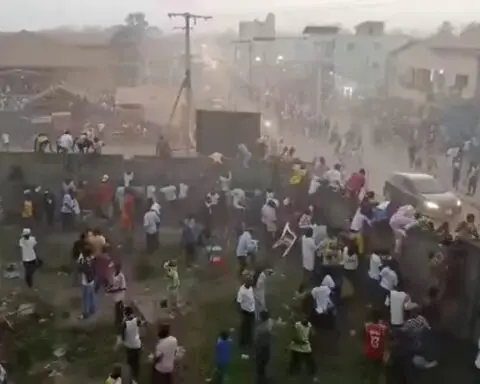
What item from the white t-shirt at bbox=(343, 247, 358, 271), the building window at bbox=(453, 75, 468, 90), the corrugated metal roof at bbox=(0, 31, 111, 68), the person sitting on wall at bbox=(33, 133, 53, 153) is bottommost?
the white t-shirt at bbox=(343, 247, 358, 271)

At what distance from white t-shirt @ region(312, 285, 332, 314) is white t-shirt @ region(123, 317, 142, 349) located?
1.97 metres

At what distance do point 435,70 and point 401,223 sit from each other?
7795mm

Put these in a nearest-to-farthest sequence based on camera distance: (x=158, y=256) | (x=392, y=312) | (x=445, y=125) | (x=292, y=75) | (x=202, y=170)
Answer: (x=392, y=312) → (x=158, y=256) → (x=202, y=170) → (x=445, y=125) → (x=292, y=75)

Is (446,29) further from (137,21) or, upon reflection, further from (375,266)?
(375,266)

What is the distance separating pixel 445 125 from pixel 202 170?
18.7ft

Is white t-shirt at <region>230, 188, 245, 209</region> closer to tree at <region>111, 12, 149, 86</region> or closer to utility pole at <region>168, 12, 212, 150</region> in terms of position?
utility pole at <region>168, 12, 212, 150</region>

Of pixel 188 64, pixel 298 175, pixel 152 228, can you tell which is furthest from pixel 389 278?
pixel 188 64

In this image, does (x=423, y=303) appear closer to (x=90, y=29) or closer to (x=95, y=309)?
(x=95, y=309)

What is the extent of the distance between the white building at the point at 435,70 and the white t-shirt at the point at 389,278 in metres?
8.34

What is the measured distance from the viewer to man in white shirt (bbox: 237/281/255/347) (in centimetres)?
708

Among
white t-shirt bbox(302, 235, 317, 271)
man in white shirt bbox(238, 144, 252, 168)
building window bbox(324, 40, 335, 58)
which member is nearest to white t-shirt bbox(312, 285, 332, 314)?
white t-shirt bbox(302, 235, 317, 271)

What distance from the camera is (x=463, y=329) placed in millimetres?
7418

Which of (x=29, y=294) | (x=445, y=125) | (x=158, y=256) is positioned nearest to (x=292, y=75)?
(x=445, y=125)

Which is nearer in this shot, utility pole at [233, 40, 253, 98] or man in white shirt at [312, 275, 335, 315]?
man in white shirt at [312, 275, 335, 315]
